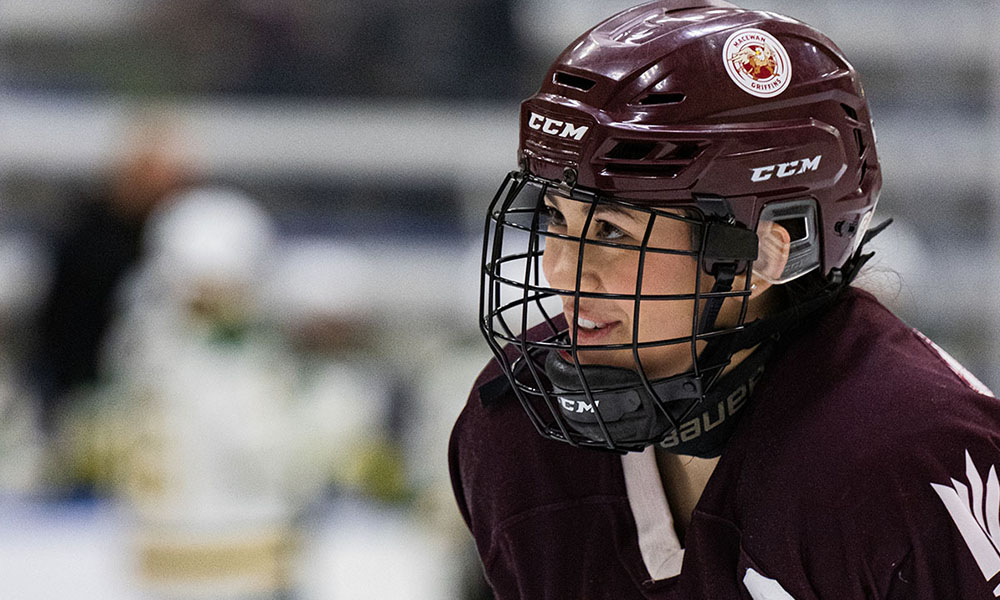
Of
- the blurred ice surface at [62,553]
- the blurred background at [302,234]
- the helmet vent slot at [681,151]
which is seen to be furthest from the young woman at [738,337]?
the blurred ice surface at [62,553]

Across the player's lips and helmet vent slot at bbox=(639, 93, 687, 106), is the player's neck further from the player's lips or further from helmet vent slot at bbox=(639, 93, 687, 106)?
helmet vent slot at bbox=(639, 93, 687, 106)

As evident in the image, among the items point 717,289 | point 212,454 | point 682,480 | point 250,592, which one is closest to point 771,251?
point 717,289

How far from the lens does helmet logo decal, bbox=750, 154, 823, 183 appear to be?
1.34m

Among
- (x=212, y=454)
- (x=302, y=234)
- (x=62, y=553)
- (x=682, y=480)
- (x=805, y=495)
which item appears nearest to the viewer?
(x=805, y=495)

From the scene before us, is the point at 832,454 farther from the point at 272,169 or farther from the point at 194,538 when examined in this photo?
the point at 272,169

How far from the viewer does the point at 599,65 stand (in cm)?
138

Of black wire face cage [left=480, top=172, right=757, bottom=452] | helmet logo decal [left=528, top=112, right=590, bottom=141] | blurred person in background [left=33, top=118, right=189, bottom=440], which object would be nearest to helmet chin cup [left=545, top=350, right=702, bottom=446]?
black wire face cage [left=480, top=172, right=757, bottom=452]

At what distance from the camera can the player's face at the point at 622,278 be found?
1.37m

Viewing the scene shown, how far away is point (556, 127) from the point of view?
1.39m

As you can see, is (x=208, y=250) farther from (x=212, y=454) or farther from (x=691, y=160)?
(x=691, y=160)

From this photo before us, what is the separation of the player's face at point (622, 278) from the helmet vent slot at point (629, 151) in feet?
0.19

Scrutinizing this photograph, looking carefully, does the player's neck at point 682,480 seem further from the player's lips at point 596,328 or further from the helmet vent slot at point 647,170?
the helmet vent slot at point 647,170

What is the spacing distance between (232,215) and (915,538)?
128 inches

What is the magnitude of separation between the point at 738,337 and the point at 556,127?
1.00 ft
